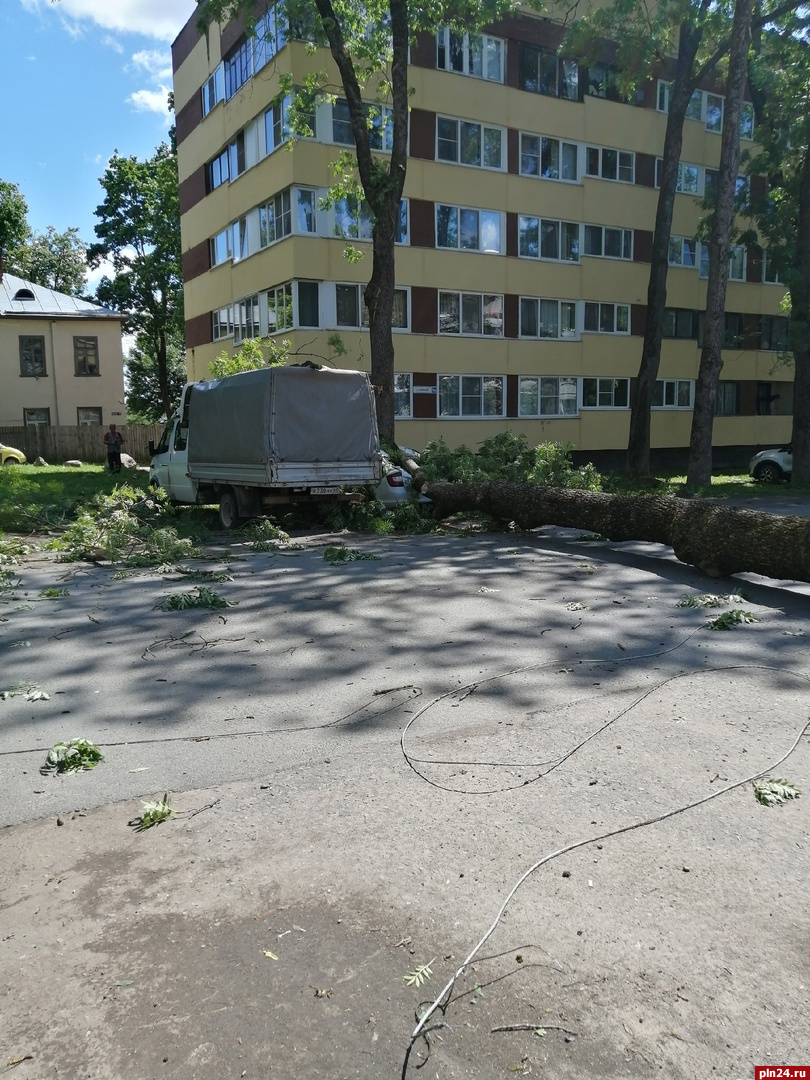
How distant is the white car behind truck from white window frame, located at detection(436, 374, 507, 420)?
1381cm

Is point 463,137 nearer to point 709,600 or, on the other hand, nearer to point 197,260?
point 197,260

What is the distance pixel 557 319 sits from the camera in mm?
32406

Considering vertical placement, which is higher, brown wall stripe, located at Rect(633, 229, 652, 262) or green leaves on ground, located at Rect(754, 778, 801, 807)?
brown wall stripe, located at Rect(633, 229, 652, 262)

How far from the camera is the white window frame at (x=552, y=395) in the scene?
31750mm

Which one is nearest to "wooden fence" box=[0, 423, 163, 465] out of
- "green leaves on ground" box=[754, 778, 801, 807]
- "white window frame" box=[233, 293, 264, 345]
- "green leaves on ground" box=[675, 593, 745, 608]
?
"white window frame" box=[233, 293, 264, 345]

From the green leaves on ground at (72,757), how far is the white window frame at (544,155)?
98.9ft

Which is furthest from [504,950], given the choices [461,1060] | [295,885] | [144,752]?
[144,752]

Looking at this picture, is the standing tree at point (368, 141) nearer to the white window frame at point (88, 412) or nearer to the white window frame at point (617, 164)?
the white window frame at point (617, 164)

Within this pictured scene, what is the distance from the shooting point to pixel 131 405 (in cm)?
6962

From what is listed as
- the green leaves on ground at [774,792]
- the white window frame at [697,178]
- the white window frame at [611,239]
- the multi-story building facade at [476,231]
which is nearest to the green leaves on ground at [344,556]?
the green leaves on ground at [774,792]

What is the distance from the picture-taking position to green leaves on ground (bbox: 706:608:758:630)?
7477mm

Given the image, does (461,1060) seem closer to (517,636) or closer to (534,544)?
(517,636)

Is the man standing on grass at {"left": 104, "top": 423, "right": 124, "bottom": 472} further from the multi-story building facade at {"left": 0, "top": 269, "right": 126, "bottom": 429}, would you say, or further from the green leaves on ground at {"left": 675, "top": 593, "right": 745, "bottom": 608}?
the green leaves on ground at {"left": 675, "top": 593, "right": 745, "bottom": 608}

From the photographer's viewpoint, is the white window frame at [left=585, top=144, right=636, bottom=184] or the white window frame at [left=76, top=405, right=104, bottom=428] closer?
the white window frame at [left=585, top=144, right=636, bottom=184]
